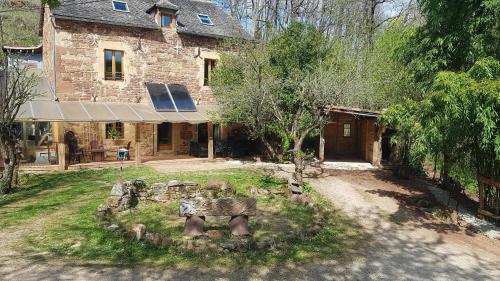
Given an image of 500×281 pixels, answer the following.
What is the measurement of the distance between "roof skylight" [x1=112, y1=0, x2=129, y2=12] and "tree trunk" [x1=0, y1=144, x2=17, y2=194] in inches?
376

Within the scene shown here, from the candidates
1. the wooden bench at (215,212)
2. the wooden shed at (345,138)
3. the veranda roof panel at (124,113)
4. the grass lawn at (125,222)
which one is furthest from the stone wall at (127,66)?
the wooden bench at (215,212)

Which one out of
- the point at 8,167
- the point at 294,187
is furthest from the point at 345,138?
the point at 8,167

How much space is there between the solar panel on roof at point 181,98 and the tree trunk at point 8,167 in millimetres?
8037

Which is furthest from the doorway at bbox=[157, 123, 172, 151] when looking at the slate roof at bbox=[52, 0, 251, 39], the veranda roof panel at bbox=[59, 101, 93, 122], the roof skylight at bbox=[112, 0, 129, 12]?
the roof skylight at bbox=[112, 0, 129, 12]

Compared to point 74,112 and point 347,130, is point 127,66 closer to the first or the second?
point 74,112

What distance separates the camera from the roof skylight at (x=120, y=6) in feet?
61.7

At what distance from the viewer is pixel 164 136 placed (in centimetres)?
2045

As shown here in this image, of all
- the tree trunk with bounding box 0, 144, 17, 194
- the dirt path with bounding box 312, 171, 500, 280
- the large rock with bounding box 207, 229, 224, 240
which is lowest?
the dirt path with bounding box 312, 171, 500, 280

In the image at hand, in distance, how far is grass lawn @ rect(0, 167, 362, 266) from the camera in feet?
23.8

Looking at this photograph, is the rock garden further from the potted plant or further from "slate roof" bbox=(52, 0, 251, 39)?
"slate roof" bbox=(52, 0, 251, 39)

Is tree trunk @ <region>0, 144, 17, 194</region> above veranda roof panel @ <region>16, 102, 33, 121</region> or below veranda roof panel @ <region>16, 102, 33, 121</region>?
below

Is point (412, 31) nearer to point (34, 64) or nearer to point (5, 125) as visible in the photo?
point (5, 125)

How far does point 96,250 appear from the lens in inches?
292

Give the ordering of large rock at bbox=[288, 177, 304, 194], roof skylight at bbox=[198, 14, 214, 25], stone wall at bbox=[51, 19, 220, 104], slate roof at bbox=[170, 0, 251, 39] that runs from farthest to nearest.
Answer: roof skylight at bbox=[198, 14, 214, 25]
slate roof at bbox=[170, 0, 251, 39]
stone wall at bbox=[51, 19, 220, 104]
large rock at bbox=[288, 177, 304, 194]
